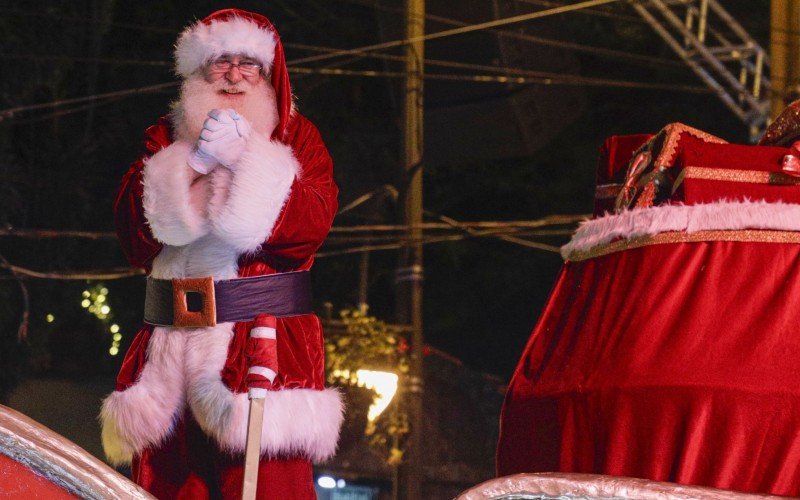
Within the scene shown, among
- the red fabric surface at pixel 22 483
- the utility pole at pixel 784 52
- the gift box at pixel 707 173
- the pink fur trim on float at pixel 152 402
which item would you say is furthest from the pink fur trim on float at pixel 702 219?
the utility pole at pixel 784 52

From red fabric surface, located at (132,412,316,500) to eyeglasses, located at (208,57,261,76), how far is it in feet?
2.74

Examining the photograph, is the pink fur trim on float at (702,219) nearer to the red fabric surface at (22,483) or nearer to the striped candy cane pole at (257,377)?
the striped candy cane pole at (257,377)

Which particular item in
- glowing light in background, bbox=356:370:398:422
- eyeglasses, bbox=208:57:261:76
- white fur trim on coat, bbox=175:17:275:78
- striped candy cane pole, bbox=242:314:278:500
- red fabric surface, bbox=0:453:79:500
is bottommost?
glowing light in background, bbox=356:370:398:422

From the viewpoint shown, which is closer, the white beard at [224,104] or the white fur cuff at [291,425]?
the white fur cuff at [291,425]

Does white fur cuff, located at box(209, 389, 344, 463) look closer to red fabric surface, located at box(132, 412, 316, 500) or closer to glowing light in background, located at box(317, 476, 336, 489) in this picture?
red fabric surface, located at box(132, 412, 316, 500)

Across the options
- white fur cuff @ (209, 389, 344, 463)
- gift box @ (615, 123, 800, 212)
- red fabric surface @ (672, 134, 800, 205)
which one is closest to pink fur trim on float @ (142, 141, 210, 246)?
white fur cuff @ (209, 389, 344, 463)

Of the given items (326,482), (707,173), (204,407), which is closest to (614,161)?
(707,173)

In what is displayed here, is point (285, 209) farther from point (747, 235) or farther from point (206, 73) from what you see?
point (747, 235)

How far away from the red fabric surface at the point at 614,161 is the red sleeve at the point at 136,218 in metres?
1.09

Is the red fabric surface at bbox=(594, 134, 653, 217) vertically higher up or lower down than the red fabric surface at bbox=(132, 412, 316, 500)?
higher up

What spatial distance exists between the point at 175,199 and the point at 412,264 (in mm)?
6340

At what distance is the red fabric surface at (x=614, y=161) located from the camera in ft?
8.80

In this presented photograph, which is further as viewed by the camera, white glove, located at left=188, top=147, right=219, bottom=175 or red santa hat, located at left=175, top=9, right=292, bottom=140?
red santa hat, located at left=175, top=9, right=292, bottom=140

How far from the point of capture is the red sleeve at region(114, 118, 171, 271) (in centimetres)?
257
